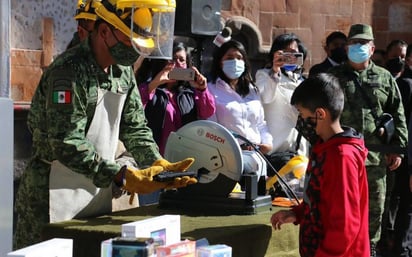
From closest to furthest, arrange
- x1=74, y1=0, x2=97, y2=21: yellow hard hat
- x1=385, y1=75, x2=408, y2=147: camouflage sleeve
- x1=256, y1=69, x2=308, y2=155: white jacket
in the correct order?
x1=74, y1=0, x2=97, y2=21: yellow hard hat → x1=385, y1=75, x2=408, y2=147: camouflage sleeve → x1=256, y1=69, x2=308, y2=155: white jacket

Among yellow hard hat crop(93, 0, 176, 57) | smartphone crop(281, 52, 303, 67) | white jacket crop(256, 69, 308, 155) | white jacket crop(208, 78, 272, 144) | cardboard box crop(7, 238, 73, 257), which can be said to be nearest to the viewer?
cardboard box crop(7, 238, 73, 257)

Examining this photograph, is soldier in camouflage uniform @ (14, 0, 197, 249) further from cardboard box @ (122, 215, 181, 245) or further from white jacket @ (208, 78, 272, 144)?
white jacket @ (208, 78, 272, 144)

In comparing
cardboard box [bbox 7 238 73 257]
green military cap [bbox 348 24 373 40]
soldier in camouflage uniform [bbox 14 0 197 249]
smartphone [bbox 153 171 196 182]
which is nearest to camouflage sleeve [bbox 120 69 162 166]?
soldier in camouflage uniform [bbox 14 0 197 249]

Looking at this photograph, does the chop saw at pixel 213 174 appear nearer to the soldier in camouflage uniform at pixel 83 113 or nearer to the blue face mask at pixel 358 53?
the soldier in camouflage uniform at pixel 83 113

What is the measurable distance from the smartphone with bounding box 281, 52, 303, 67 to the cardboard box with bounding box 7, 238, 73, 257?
4.58m

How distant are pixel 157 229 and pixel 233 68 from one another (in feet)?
12.1

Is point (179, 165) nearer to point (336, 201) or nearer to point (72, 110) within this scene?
point (72, 110)

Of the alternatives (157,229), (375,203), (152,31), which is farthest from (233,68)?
(157,229)

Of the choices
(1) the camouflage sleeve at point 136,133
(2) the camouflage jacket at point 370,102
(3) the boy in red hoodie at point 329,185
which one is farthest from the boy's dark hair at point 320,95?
(2) the camouflage jacket at point 370,102

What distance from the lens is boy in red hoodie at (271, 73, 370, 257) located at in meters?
3.60

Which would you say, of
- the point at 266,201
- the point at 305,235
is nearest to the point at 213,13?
the point at 266,201

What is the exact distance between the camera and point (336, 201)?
3.60 metres

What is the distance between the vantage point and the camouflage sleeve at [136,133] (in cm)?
417

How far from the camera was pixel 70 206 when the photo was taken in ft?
12.8
